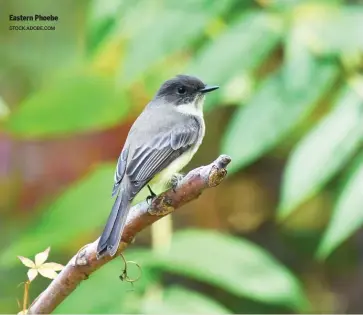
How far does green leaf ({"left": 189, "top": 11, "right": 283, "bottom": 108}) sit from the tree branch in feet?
3.55

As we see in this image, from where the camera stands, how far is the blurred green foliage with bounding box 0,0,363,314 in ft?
7.18

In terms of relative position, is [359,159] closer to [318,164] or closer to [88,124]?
[318,164]

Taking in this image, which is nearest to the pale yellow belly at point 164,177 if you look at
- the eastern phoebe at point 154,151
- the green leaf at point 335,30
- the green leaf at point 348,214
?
the eastern phoebe at point 154,151

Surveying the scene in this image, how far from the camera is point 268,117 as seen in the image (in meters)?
2.29

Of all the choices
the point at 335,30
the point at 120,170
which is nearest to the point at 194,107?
the point at 335,30

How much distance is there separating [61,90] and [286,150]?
120 cm

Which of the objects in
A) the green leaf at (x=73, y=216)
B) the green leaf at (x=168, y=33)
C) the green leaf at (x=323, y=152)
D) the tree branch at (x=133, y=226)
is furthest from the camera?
the green leaf at (x=168, y=33)

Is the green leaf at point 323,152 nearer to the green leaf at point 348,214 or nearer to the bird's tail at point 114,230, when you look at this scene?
the green leaf at point 348,214

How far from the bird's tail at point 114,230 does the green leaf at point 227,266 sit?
1.86 ft

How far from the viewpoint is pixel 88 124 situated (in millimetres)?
2664

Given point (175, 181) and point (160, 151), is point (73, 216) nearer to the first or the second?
point (160, 151)

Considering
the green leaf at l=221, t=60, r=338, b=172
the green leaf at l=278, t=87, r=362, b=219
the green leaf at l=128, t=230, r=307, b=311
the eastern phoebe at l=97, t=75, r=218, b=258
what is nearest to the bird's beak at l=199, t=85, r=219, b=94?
the eastern phoebe at l=97, t=75, r=218, b=258

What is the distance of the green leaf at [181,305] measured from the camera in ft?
7.05

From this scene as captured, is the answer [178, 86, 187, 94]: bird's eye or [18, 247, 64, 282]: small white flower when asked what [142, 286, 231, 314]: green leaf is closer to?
[178, 86, 187, 94]: bird's eye
